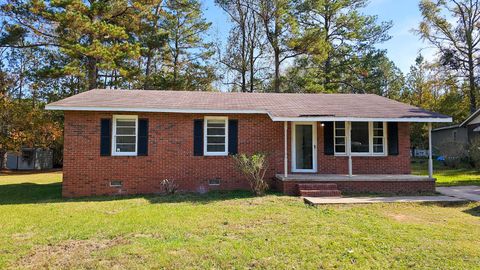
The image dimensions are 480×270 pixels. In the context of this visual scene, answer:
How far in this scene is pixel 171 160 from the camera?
1109cm

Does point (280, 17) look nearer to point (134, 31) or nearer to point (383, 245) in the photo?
point (134, 31)

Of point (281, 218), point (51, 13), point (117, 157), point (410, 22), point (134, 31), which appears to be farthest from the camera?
point (410, 22)

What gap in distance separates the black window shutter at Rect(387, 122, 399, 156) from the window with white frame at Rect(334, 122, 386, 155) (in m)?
0.18

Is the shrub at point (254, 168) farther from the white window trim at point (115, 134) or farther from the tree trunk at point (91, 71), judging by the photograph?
the tree trunk at point (91, 71)

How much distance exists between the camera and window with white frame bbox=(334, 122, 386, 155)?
12.1m

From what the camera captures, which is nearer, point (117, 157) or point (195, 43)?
point (117, 157)

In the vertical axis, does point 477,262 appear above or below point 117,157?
below

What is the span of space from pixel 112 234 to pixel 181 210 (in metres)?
2.21

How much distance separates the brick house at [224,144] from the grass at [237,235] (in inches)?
63.7

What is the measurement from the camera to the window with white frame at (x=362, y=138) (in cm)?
1212

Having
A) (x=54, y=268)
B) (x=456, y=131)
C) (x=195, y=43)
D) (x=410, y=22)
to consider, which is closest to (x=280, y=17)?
(x=195, y=43)

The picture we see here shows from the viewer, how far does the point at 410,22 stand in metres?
29.5

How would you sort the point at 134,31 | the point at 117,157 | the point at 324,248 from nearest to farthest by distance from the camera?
the point at 324,248, the point at 117,157, the point at 134,31

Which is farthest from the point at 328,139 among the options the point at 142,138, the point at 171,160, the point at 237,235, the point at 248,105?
the point at 237,235
